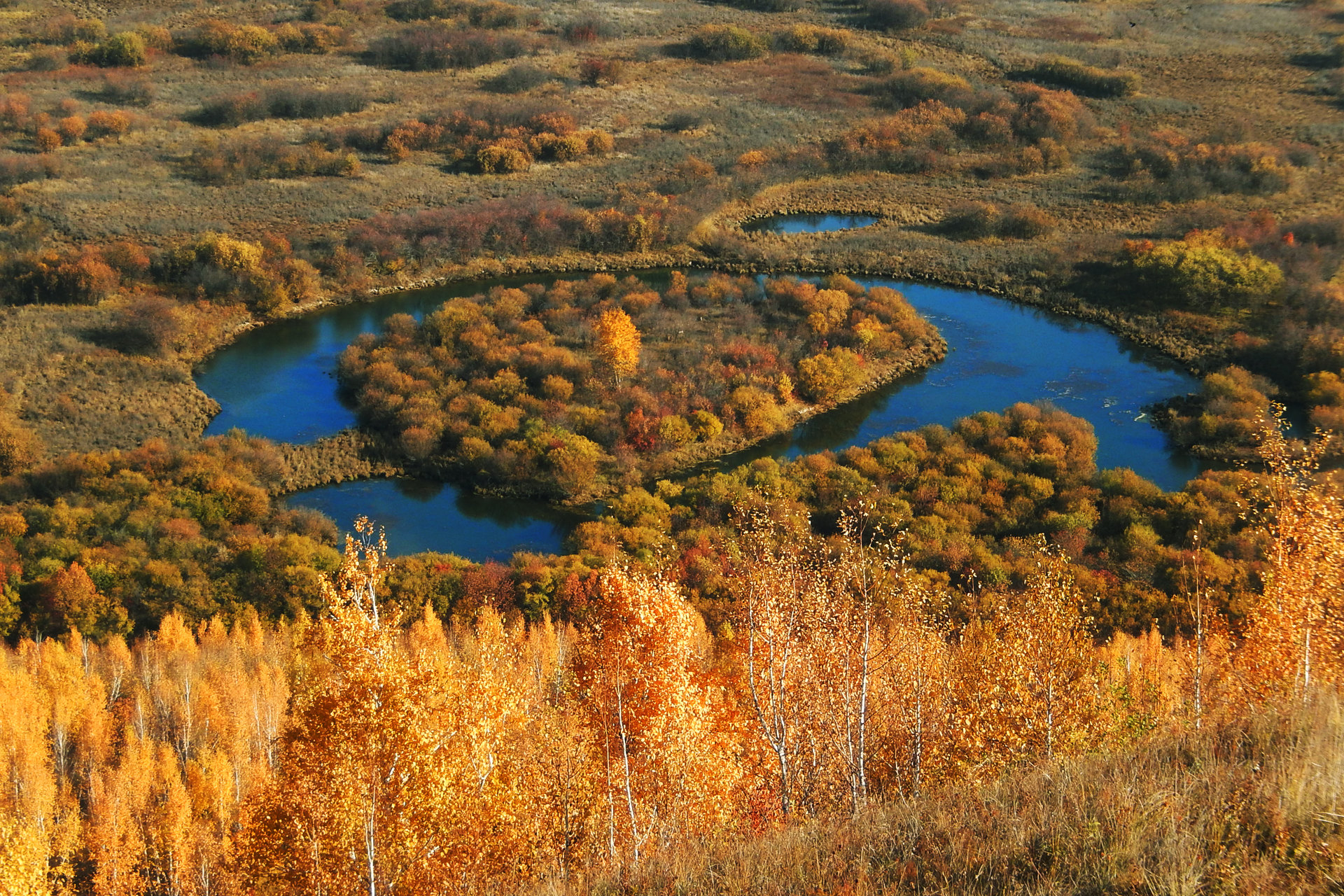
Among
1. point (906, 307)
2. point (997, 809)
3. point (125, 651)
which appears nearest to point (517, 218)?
point (906, 307)

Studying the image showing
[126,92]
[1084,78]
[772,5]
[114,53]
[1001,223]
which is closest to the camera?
[1001,223]

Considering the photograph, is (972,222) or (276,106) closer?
(972,222)

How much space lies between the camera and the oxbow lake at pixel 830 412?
43.5 metres

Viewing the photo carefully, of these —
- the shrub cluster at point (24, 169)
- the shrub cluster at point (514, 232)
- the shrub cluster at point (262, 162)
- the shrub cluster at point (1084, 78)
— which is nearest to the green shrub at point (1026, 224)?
the shrub cluster at point (514, 232)

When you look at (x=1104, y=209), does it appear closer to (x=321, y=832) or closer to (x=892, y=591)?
(x=892, y=591)

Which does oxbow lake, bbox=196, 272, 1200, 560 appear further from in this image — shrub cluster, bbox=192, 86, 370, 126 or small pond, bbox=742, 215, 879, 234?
shrub cluster, bbox=192, 86, 370, 126

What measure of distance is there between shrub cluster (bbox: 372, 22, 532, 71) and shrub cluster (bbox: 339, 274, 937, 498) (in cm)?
4963

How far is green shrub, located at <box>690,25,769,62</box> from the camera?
105812 mm

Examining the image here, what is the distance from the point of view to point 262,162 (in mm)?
77812

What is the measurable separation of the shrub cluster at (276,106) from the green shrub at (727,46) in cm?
3324

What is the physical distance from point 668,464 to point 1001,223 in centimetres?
3564

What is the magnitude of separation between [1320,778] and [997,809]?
3.10 metres

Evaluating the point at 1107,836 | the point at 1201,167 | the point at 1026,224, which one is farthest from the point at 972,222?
the point at 1107,836

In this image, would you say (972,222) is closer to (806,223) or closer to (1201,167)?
(806,223)
